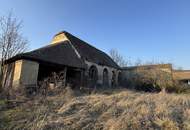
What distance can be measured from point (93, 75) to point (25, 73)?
33.5ft

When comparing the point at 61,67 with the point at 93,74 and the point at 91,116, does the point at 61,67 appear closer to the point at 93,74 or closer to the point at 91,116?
the point at 93,74

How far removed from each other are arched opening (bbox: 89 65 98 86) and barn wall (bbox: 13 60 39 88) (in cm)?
862

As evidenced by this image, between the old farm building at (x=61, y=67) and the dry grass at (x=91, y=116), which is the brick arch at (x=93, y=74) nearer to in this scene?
the old farm building at (x=61, y=67)

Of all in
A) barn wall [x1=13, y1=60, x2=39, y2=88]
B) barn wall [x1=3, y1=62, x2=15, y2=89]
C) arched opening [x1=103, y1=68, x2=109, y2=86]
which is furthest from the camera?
arched opening [x1=103, y1=68, x2=109, y2=86]

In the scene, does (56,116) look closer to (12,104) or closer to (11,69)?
(12,104)

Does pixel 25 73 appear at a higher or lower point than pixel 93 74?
lower

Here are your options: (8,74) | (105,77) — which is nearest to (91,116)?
(8,74)

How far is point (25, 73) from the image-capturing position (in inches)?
567

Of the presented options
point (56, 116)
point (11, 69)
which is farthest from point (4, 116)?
point (11, 69)

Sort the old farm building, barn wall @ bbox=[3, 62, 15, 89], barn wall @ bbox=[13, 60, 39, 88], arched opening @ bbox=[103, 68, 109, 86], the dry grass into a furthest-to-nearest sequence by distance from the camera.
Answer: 1. arched opening @ bbox=[103, 68, 109, 86]
2. barn wall @ bbox=[3, 62, 15, 89]
3. the old farm building
4. barn wall @ bbox=[13, 60, 39, 88]
5. the dry grass

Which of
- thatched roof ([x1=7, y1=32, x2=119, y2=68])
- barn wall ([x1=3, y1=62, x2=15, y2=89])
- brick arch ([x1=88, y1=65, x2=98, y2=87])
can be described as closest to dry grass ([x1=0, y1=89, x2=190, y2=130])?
thatched roof ([x1=7, y1=32, x2=119, y2=68])

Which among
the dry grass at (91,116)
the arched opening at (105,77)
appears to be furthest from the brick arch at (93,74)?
the dry grass at (91,116)

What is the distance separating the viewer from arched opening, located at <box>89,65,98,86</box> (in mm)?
22125

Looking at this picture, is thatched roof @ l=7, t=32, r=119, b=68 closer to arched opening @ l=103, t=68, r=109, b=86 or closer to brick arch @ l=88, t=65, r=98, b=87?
brick arch @ l=88, t=65, r=98, b=87
